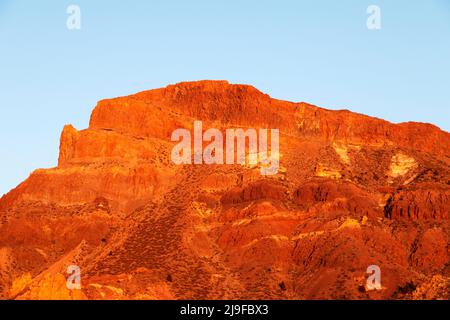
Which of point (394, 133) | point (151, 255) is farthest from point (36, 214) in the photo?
point (394, 133)

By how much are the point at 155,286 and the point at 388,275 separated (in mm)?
20693

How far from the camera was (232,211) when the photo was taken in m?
127

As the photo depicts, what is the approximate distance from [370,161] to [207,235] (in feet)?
91.8

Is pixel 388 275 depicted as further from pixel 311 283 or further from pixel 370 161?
pixel 370 161

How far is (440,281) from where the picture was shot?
4254 inches

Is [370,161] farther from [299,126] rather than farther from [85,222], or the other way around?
[85,222]

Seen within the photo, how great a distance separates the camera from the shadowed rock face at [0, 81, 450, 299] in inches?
4451

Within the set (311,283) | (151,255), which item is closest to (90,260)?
(151,255)

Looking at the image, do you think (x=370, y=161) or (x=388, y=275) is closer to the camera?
(x=388, y=275)

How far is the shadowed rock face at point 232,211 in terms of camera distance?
11306cm
